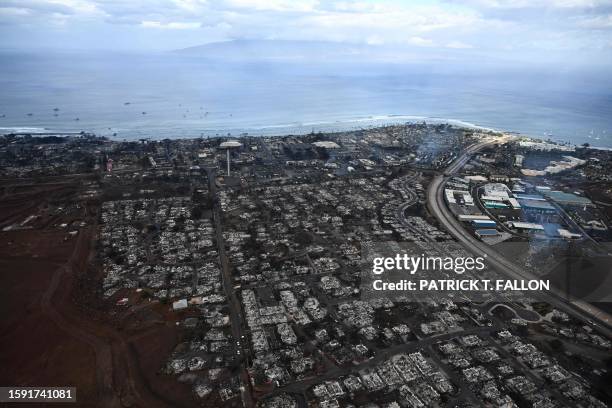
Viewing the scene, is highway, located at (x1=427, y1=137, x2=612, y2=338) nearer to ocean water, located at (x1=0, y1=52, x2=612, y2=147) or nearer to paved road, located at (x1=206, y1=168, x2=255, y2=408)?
paved road, located at (x1=206, y1=168, x2=255, y2=408)

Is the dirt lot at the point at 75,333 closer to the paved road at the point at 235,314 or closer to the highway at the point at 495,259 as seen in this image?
the paved road at the point at 235,314

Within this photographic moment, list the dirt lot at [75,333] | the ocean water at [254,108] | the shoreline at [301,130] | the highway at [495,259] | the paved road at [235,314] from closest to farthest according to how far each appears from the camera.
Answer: the paved road at [235,314]
the dirt lot at [75,333]
the highway at [495,259]
the shoreline at [301,130]
the ocean water at [254,108]

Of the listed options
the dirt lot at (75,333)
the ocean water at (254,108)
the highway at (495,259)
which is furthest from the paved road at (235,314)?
the ocean water at (254,108)

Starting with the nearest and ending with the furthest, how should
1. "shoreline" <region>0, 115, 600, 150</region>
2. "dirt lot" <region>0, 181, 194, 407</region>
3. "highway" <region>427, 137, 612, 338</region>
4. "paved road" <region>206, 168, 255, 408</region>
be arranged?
"paved road" <region>206, 168, 255, 408</region> → "dirt lot" <region>0, 181, 194, 407</region> → "highway" <region>427, 137, 612, 338</region> → "shoreline" <region>0, 115, 600, 150</region>

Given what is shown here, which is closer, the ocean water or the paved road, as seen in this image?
the paved road

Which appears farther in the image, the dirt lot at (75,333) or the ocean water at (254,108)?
the ocean water at (254,108)

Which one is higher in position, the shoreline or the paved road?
the shoreline

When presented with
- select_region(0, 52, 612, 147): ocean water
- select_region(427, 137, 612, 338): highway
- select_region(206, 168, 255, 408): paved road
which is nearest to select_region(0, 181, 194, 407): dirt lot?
select_region(206, 168, 255, 408): paved road

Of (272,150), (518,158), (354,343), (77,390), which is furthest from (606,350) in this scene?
(272,150)
